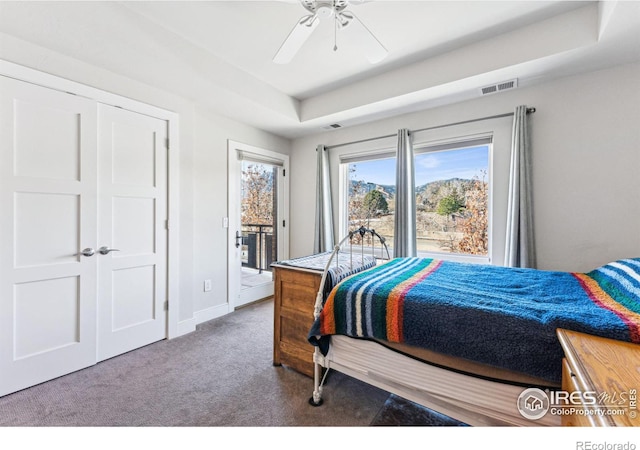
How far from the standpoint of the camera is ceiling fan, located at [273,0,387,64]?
1.54 metres

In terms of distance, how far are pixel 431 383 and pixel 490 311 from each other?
48 cm

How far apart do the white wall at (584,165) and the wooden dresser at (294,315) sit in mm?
2101

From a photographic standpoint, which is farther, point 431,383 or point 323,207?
point 323,207

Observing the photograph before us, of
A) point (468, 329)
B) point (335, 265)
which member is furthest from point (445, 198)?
point (468, 329)

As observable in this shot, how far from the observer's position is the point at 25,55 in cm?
189

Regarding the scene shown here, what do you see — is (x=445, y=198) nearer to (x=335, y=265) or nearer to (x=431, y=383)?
(x=335, y=265)

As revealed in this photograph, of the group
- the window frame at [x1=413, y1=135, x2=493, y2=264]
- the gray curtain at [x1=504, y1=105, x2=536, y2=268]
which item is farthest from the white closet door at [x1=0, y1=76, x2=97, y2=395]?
the gray curtain at [x1=504, y1=105, x2=536, y2=268]

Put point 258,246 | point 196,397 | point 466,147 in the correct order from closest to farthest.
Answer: point 196,397 → point 466,147 → point 258,246

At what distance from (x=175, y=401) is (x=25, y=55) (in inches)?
104

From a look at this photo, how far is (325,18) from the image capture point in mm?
1685

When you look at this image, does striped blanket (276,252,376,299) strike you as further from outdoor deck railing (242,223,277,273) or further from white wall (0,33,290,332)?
outdoor deck railing (242,223,277,273)

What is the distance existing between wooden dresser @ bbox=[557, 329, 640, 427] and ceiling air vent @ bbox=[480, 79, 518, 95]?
2.33 meters
